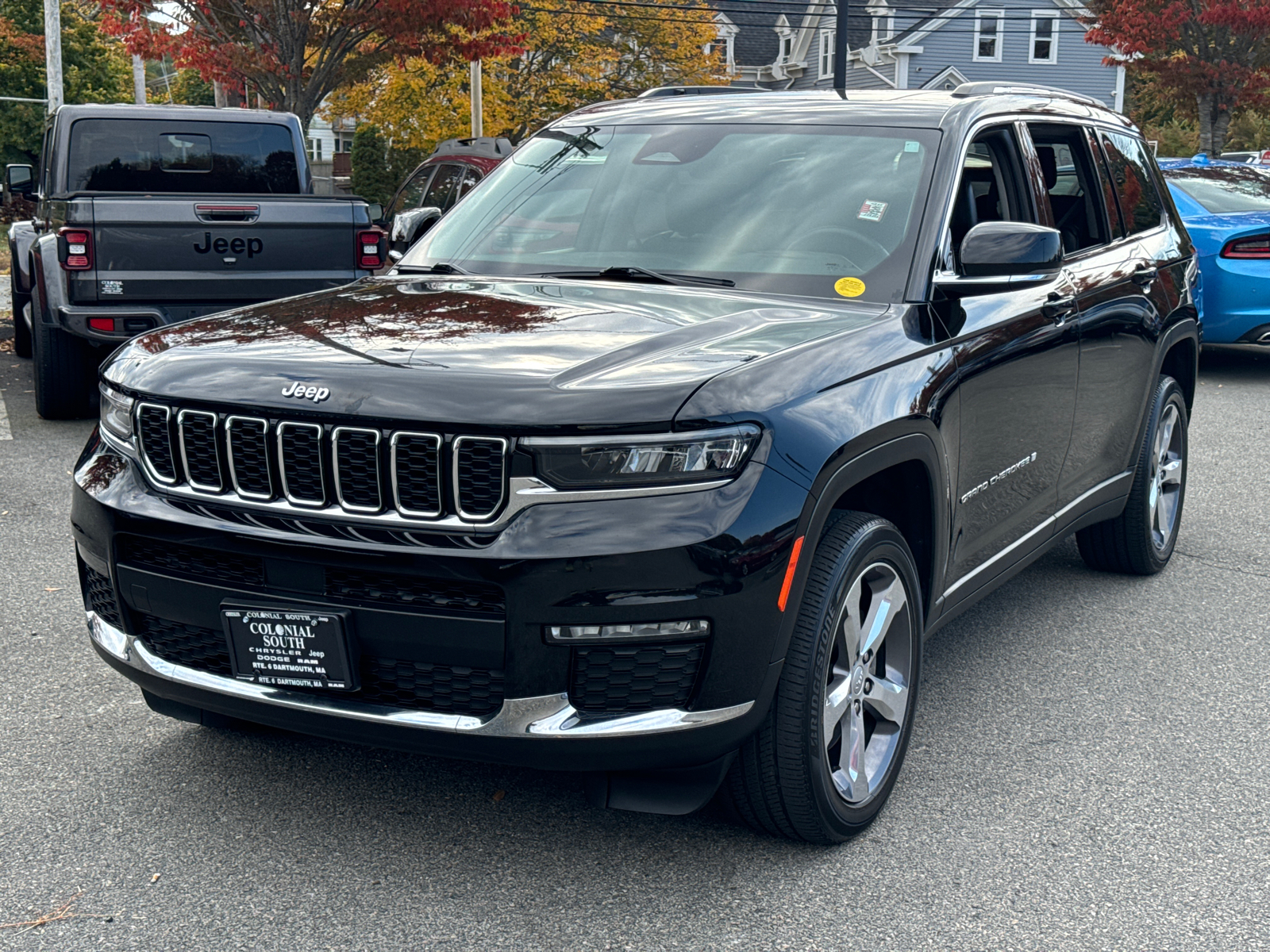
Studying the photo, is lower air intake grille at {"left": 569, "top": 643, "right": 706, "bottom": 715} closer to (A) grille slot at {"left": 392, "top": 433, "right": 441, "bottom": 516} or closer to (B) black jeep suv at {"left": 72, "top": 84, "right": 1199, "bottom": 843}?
(B) black jeep suv at {"left": 72, "top": 84, "right": 1199, "bottom": 843}

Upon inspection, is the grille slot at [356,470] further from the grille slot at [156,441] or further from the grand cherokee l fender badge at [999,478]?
the grand cherokee l fender badge at [999,478]

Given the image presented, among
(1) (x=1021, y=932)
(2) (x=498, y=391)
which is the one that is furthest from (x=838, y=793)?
(2) (x=498, y=391)

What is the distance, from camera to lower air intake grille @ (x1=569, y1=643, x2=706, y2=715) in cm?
289

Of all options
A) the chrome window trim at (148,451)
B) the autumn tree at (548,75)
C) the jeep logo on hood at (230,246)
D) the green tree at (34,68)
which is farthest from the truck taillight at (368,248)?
the green tree at (34,68)

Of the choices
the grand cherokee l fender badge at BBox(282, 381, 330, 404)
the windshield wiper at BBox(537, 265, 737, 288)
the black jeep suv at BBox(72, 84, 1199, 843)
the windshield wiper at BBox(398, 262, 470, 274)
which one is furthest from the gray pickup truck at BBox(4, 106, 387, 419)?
the grand cherokee l fender badge at BBox(282, 381, 330, 404)

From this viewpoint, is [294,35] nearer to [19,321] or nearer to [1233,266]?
[19,321]

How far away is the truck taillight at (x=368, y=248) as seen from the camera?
342 inches

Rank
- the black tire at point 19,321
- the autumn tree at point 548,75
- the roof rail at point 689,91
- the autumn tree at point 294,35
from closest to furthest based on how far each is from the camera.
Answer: the roof rail at point 689,91 → the black tire at point 19,321 → the autumn tree at point 294,35 → the autumn tree at point 548,75

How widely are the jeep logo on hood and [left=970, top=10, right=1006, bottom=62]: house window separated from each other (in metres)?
43.3

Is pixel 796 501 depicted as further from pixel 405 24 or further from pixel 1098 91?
pixel 1098 91

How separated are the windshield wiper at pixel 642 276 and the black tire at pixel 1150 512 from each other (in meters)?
2.36

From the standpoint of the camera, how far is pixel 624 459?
2863 mm

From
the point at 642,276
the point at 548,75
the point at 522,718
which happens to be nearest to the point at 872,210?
the point at 642,276

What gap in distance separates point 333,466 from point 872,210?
6.18 ft
